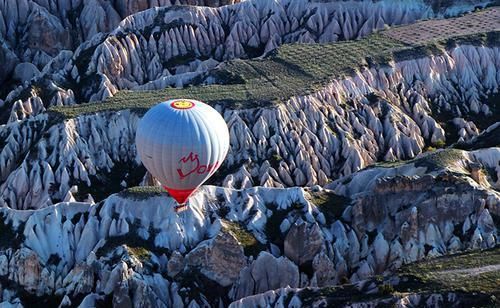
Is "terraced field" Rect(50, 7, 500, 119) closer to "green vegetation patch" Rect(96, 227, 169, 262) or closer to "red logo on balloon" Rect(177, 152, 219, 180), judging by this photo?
"red logo on balloon" Rect(177, 152, 219, 180)

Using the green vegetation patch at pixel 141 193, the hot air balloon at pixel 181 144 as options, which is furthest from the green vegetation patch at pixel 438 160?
the green vegetation patch at pixel 141 193

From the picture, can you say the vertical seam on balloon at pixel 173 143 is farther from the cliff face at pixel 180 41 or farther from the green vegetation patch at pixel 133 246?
the cliff face at pixel 180 41

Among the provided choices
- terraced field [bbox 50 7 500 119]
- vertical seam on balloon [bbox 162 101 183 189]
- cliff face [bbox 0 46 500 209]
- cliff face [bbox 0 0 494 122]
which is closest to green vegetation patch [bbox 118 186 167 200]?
vertical seam on balloon [bbox 162 101 183 189]

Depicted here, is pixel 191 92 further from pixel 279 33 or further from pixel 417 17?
pixel 417 17

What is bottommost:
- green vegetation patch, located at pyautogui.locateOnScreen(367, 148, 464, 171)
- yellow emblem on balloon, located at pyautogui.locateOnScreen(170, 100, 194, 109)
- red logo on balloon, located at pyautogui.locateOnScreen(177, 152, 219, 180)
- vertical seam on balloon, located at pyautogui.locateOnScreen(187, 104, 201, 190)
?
green vegetation patch, located at pyautogui.locateOnScreen(367, 148, 464, 171)

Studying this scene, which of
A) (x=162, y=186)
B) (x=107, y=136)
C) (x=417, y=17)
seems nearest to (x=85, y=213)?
(x=162, y=186)

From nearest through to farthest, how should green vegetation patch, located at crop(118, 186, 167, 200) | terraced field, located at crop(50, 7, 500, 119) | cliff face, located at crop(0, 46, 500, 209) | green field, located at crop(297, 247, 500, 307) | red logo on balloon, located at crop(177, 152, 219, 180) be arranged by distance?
green field, located at crop(297, 247, 500, 307) → red logo on balloon, located at crop(177, 152, 219, 180) → green vegetation patch, located at crop(118, 186, 167, 200) → cliff face, located at crop(0, 46, 500, 209) → terraced field, located at crop(50, 7, 500, 119)
